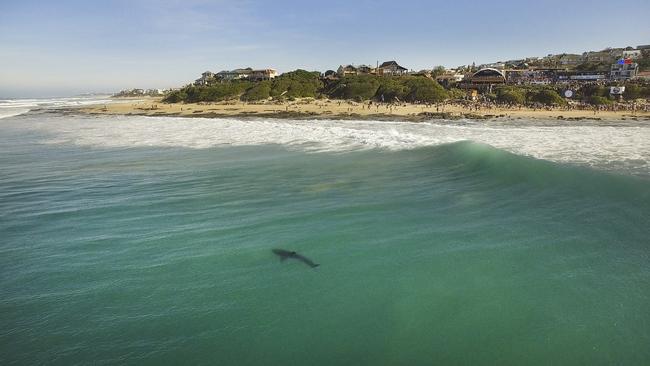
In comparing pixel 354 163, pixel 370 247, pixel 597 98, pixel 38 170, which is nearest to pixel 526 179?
pixel 354 163

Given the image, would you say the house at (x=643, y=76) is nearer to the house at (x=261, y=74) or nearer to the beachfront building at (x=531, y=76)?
the beachfront building at (x=531, y=76)

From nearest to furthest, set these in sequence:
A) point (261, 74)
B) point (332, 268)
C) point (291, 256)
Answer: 1. point (332, 268)
2. point (291, 256)
3. point (261, 74)

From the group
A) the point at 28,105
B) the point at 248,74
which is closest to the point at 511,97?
the point at 248,74

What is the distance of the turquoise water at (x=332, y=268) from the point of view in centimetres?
554

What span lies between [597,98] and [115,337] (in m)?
62.5

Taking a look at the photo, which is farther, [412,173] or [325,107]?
[325,107]

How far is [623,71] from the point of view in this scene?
81.6 meters

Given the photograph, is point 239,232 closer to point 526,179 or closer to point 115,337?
point 115,337

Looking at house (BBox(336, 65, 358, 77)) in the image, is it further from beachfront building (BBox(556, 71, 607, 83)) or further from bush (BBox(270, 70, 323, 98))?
beachfront building (BBox(556, 71, 607, 83))

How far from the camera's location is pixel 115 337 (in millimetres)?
5719

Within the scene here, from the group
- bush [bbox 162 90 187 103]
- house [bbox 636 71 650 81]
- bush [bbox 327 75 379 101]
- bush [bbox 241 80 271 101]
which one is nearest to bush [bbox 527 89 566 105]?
bush [bbox 327 75 379 101]

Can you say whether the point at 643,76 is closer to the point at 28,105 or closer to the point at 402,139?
the point at 402,139

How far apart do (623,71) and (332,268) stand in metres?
99.3

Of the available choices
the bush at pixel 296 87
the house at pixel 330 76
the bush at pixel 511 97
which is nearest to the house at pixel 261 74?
the house at pixel 330 76
